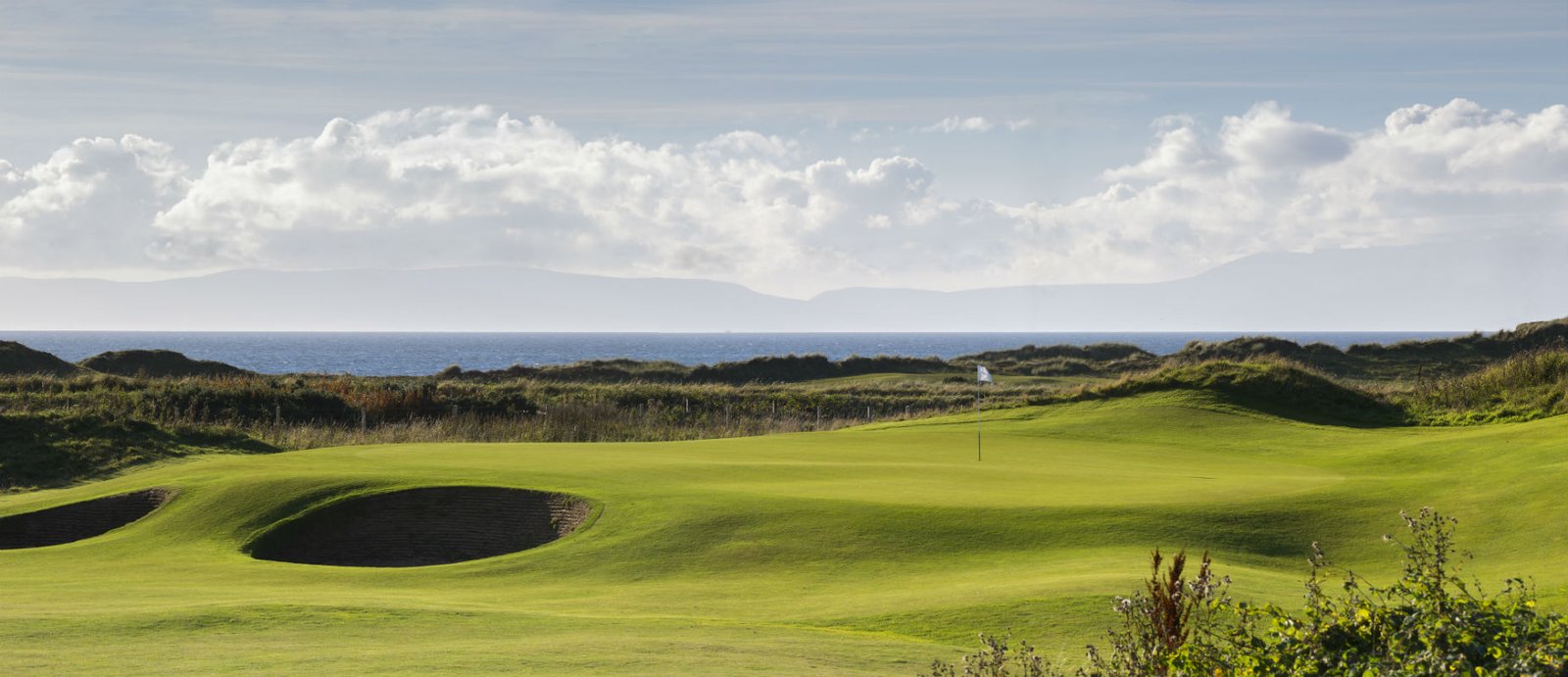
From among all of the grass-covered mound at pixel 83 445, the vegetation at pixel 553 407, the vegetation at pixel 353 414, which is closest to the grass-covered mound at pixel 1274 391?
the vegetation at pixel 553 407

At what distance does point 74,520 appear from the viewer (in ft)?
69.0

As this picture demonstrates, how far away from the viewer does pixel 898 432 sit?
110 ft

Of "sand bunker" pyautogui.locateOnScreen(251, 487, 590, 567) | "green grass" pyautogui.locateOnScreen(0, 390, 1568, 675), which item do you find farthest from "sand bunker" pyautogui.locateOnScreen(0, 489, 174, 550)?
"sand bunker" pyautogui.locateOnScreen(251, 487, 590, 567)

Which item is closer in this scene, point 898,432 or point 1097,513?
point 1097,513

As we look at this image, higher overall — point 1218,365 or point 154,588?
point 1218,365

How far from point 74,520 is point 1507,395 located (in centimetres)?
3145

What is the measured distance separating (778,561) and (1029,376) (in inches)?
2602

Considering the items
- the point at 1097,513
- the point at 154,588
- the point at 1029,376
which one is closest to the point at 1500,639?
the point at 1097,513

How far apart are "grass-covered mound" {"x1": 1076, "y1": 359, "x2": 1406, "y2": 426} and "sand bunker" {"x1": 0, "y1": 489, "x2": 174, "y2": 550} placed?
2774 centimetres

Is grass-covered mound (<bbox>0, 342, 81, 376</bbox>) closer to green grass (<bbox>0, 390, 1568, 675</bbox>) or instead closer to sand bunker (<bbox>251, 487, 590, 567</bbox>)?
green grass (<bbox>0, 390, 1568, 675</bbox>)

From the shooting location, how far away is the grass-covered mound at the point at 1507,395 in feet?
103

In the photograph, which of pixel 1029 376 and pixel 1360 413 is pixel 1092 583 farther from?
pixel 1029 376

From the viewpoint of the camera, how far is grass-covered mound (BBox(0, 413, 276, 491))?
29344 mm

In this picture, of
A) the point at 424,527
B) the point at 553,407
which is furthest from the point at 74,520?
the point at 553,407
